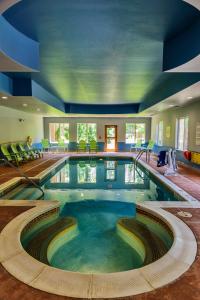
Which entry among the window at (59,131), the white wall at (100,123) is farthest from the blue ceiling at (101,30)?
the window at (59,131)

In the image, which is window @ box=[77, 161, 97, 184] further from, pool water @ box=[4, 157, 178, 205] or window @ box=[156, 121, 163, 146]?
window @ box=[156, 121, 163, 146]

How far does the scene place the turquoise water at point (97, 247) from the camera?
285 cm

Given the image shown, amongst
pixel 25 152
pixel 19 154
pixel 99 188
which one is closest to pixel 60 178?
pixel 99 188

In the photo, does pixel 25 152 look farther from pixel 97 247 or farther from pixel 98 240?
pixel 97 247

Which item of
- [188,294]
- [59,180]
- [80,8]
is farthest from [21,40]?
[59,180]

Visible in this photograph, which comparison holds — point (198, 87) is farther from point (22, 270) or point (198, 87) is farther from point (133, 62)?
point (22, 270)

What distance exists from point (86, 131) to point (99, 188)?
9558 mm

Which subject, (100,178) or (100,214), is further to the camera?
(100,178)

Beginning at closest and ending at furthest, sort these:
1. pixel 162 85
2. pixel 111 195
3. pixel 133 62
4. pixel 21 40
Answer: pixel 21 40 < pixel 133 62 < pixel 111 195 < pixel 162 85

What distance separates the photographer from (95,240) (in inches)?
139

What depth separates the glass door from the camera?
15609mm

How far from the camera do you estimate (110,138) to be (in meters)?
15.7

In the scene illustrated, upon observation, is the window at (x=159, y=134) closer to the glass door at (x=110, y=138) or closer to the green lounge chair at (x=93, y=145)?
the glass door at (x=110, y=138)

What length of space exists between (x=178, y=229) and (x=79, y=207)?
8.12 ft
